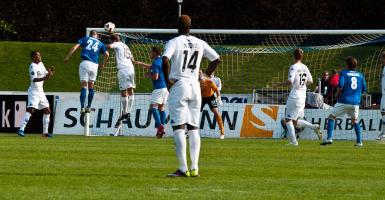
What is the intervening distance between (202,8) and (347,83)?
101ft

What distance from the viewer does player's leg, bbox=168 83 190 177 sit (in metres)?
14.4

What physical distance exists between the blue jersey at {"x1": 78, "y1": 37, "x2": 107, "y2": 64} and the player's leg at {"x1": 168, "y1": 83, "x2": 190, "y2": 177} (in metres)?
14.3

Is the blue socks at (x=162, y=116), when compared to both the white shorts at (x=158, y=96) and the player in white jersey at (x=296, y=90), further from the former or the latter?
the player in white jersey at (x=296, y=90)

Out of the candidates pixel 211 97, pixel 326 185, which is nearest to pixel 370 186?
pixel 326 185

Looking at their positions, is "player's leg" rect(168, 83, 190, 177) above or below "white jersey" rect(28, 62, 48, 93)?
below

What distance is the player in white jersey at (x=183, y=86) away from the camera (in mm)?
14422

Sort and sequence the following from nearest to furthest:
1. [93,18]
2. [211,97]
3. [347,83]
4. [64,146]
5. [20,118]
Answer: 1. [64,146]
2. [347,83]
3. [211,97]
4. [20,118]
5. [93,18]

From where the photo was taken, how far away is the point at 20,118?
3162cm

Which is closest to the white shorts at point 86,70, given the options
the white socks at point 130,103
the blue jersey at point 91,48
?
the blue jersey at point 91,48

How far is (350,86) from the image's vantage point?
26.2 m

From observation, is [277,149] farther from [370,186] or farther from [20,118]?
[20,118]

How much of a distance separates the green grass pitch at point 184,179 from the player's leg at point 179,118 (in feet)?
1.28

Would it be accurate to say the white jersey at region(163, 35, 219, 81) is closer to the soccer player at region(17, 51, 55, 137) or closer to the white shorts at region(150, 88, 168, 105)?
the soccer player at region(17, 51, 55, 137)

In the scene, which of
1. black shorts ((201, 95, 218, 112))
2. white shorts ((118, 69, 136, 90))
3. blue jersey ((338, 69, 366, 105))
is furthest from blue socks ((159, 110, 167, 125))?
blue jersey ((338, 69, 366, 105))
